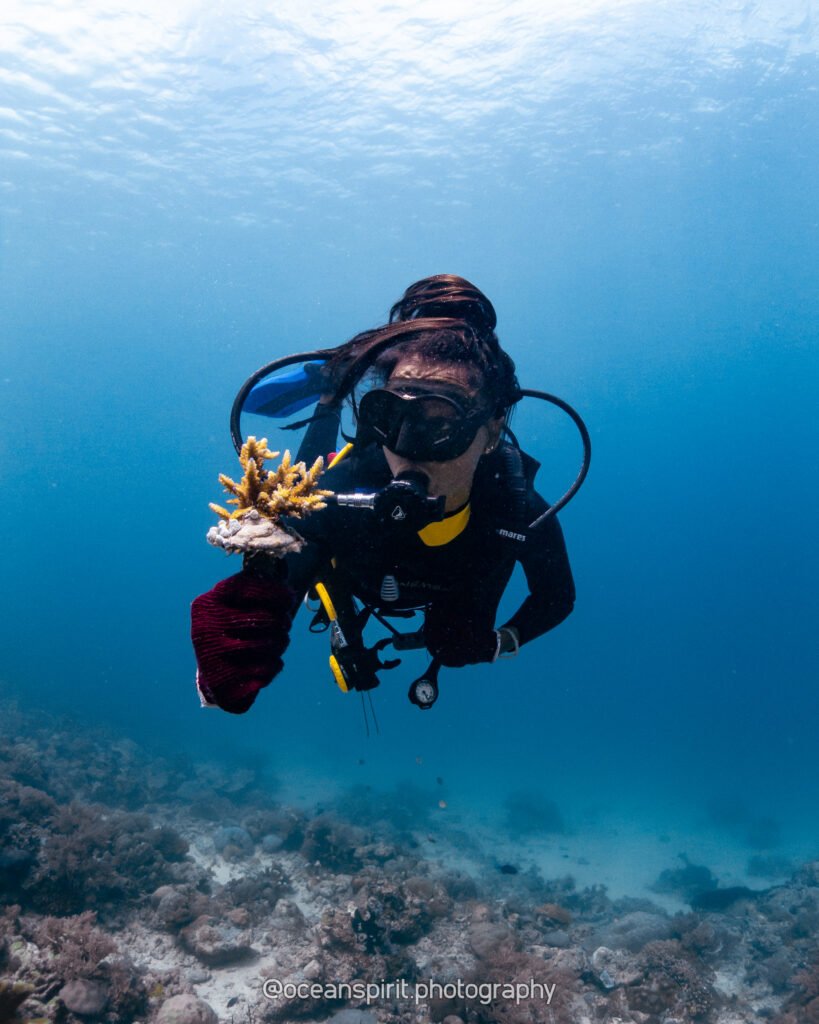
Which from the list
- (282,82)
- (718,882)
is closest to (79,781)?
(718,882)

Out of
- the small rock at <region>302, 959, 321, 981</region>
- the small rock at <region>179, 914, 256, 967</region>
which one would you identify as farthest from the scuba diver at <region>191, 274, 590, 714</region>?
the small rock at <region>179, 914, 256, 967</region>

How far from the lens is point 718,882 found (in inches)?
693

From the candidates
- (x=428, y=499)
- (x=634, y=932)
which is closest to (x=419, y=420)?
(x=428, y=499)

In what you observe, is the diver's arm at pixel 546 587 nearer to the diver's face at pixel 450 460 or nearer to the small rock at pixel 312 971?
the diver's face at pixel 450 460

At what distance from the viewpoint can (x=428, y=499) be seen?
2932 millimetres

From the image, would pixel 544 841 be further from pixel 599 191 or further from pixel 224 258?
pixel 224 258

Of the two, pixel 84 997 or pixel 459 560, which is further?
pixel 84 997

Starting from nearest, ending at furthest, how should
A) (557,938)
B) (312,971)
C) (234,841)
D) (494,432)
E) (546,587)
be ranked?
(494,432)
(546,587)
(312,971)
(557,938)
(234,841)

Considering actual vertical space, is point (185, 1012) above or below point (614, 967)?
below

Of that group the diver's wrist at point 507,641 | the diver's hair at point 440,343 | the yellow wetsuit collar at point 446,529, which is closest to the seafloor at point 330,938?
the diver's wrist at point 507,641

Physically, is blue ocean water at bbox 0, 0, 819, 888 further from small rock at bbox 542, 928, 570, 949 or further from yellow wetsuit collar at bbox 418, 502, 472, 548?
yellow wetsuit collar at bbox 418, 502, 472, 548

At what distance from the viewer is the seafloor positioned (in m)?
6.63

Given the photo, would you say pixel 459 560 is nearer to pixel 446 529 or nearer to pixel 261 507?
pixel 446 529

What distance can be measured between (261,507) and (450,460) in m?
1.72
